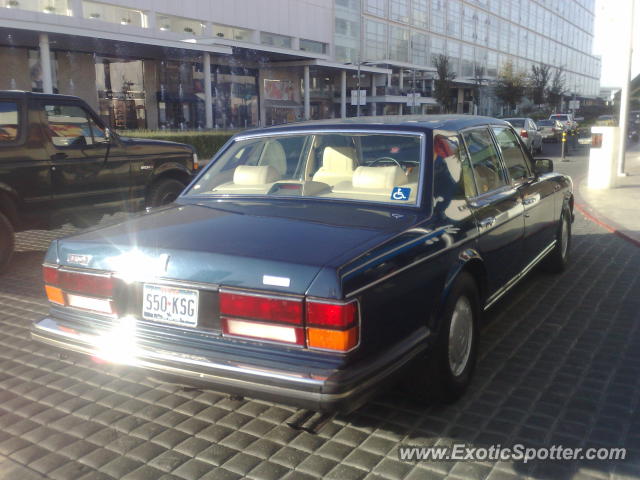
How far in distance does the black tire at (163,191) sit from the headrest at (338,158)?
4.94 metres

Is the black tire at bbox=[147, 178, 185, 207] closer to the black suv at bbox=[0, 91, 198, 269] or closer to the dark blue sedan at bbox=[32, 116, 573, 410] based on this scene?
the black suv at bbox=[0, 91, 198, 269]

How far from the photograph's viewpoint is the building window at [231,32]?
4384cm

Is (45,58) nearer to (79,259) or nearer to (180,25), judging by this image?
(180,25)

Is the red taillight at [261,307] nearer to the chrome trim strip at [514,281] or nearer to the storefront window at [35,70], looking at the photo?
the chrome trim strip at [514,281]

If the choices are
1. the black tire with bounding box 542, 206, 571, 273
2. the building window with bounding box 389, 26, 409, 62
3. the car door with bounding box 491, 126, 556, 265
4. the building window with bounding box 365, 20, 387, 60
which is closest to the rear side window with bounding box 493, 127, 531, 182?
the car door with bounding box 491, 126, 556, 265

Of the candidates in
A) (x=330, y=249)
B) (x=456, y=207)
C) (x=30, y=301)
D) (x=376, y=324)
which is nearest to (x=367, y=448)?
(x=376, y=324)

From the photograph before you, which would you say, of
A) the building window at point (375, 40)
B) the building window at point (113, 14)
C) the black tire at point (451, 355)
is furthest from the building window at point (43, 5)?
the black tire at point (451, 355)

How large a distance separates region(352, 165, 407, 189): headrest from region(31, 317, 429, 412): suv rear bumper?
39.2 inches

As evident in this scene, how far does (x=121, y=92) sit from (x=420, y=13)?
3918 centimetres

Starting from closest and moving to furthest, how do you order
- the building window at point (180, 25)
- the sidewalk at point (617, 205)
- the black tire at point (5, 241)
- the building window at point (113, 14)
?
the black tire at point (5, 241), the sidewalk at point (617, 205), the building window at point (113, 14), the building window at point (180, 25)

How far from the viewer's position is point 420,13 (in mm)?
66125

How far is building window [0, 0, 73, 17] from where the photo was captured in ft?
98.2

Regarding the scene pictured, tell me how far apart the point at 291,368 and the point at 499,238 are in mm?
2163

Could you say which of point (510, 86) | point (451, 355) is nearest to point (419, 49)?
point (510, 86)
